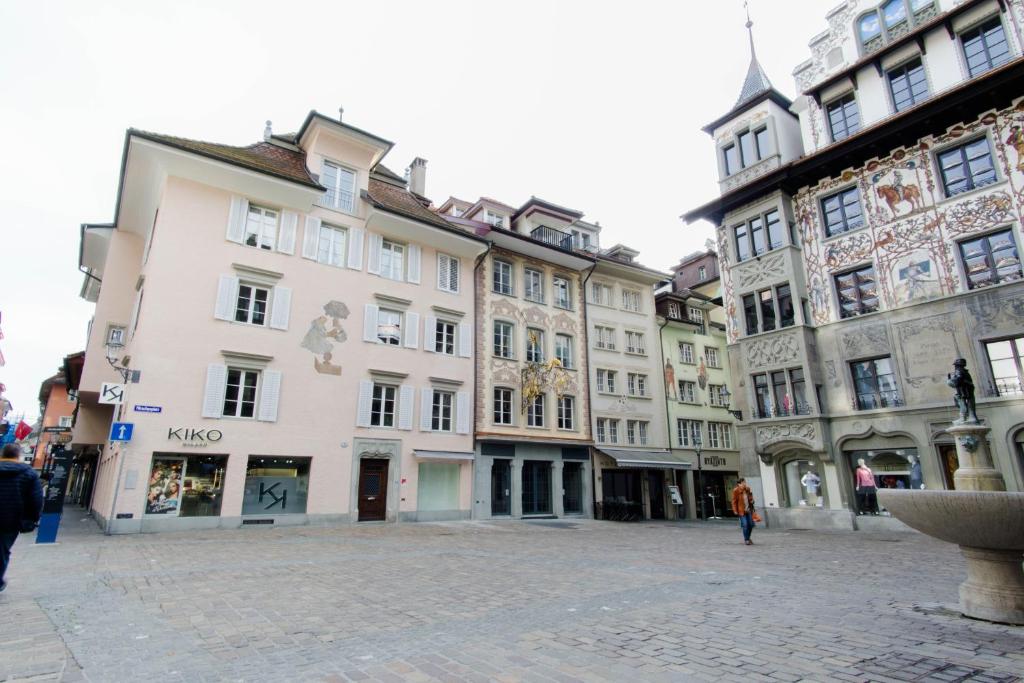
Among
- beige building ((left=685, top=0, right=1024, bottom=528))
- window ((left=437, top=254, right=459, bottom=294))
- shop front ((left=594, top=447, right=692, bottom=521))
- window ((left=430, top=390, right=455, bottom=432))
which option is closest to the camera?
beige building ((left=685, top=0, right=1024, bottom=528))

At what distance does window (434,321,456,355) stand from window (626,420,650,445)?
11.5 meters

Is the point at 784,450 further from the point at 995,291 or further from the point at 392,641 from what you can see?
the point at 392,641

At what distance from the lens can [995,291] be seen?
17.2 meters

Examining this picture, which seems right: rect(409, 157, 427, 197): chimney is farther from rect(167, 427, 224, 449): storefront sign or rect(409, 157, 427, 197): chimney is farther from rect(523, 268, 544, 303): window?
rect(167, 427, 224, 449): storefront sign

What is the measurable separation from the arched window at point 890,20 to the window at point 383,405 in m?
24.0

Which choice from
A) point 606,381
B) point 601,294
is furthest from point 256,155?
point 606,381

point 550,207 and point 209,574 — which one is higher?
point 550,207

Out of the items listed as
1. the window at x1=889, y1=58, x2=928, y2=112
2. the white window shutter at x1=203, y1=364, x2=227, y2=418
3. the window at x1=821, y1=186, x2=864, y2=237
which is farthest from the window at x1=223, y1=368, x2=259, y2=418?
the window at x1=889, y1=58, x2=928, y2=112

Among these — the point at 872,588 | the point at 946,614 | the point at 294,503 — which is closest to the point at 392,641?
the point at 946,614

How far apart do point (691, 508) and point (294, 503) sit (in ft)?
71.8

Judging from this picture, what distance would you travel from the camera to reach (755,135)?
80.0 feet

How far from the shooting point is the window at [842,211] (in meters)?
21.3

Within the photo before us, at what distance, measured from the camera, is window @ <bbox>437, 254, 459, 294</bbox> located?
84.4ft

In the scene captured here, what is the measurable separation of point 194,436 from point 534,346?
15896 millimetres
